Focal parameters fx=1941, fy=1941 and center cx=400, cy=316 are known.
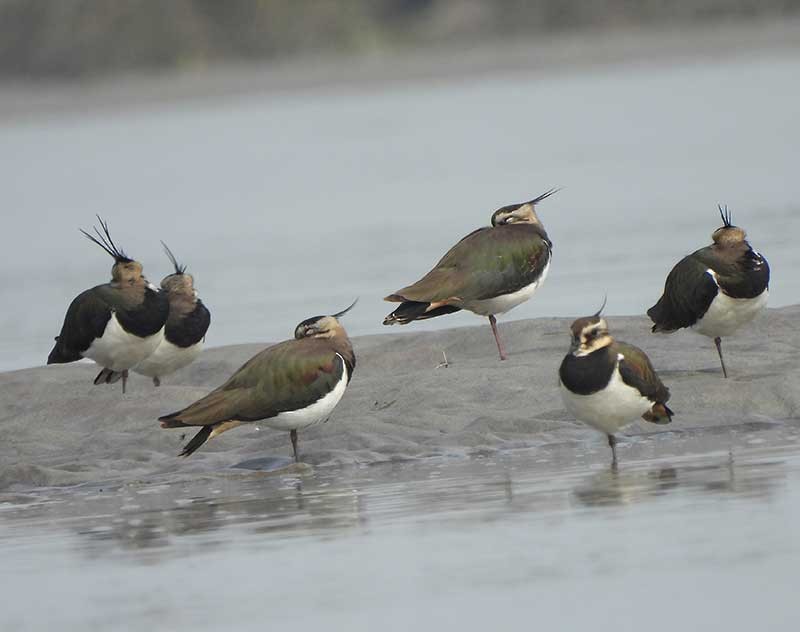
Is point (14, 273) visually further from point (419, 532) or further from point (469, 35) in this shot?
point (469, 35)

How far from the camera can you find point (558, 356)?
1281 cm

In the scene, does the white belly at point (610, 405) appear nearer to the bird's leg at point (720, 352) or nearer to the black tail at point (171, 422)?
the bird's leg at point (720, 352)

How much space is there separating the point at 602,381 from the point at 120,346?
4.04m

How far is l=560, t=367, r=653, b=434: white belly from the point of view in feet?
33.1

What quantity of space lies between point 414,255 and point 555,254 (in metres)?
1.58

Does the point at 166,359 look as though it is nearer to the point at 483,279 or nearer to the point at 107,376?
the point at 107,376

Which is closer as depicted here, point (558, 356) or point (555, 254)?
point (558, 356)

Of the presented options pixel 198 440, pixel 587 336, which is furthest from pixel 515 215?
pixel 198 440

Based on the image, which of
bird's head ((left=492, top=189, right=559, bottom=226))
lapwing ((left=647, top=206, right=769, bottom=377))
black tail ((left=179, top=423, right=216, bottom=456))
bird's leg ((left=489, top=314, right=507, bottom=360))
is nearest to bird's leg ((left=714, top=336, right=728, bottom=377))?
lapwing ((left=647, top=206, right=769, bottom=377))

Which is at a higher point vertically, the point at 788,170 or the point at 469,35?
the point at 469,35

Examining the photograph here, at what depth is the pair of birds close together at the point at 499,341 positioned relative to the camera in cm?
1016

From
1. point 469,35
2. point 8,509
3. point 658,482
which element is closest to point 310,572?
point 658,482

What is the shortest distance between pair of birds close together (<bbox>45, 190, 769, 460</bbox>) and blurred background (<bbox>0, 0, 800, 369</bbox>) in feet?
8.56

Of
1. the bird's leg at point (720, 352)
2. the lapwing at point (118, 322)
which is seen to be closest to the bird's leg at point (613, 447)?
the bird's leg at point (720, 352)
